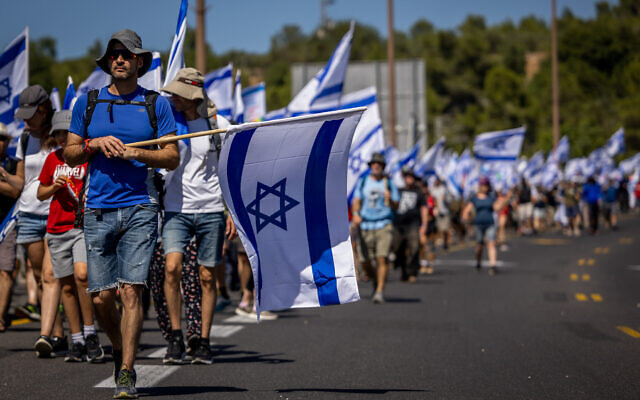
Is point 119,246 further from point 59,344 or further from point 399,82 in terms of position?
point 399,82

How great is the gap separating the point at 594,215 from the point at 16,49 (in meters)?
26.0

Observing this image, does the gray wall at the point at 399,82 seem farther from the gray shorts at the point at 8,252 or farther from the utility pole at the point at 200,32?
the gray shorts at the point at 8,252

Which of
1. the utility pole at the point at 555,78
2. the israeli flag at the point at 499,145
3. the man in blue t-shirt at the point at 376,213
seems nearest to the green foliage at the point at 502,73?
the utility pole at the point at 555,78

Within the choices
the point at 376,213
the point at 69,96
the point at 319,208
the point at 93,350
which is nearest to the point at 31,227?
the point at 93,350

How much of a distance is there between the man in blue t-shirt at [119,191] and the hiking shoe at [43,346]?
5.89 ft

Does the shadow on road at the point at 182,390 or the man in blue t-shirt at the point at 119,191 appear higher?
the man in blue t-shirt at the point at 119,191

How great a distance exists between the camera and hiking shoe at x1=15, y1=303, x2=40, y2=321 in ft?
34.8

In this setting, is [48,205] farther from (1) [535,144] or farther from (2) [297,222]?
(1) [535,144]

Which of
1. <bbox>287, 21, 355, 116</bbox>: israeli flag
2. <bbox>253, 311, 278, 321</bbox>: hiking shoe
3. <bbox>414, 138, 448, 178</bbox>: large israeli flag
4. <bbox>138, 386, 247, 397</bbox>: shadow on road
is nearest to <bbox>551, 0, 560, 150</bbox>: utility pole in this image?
<bbox>414, 138, 448, 178</bbox>: large israeli flag

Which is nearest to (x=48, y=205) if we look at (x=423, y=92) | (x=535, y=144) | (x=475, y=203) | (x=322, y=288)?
(x=322, y=288)

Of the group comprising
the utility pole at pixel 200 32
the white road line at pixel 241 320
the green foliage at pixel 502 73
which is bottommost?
the white road line at pixel 241 320

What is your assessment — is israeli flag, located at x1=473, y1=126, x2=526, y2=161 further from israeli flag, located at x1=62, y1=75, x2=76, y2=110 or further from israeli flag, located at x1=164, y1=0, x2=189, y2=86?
israeli flag, located at x1=164, y1=0, x2=189, y2=86

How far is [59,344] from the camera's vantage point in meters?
7.97

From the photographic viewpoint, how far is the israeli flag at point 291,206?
6121mm
